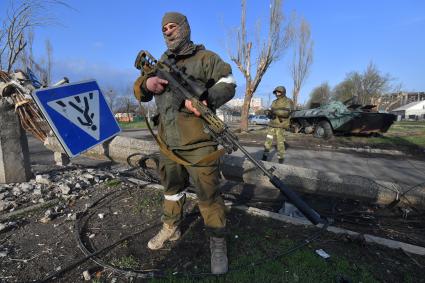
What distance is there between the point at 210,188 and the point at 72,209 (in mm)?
2017

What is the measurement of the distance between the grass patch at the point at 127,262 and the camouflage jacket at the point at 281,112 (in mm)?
5957

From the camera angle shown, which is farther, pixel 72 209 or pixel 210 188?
pixel 72 209

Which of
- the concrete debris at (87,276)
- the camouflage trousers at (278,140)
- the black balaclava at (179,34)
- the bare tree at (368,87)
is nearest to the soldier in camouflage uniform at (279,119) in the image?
the camouflage trousers at (278,140)

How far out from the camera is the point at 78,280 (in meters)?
2.20

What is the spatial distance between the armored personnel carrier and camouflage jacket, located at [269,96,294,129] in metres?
6.91

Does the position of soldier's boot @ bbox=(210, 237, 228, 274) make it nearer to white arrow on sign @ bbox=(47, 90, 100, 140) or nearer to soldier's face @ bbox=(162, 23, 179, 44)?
soldier's face @ bbox=(162, 23, 179, 44)

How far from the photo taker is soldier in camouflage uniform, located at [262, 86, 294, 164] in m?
7.61

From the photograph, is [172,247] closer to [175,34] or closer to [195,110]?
[195,110]

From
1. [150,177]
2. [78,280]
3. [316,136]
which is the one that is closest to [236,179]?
[150,177]

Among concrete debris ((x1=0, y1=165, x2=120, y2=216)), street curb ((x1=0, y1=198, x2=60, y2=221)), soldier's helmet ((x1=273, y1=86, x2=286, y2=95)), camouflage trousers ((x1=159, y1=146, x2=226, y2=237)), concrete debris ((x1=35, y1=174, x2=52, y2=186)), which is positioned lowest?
street curb ((x1=0, y1=198, x2=60, y2=221))

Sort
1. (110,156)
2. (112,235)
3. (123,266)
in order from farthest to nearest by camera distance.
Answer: (110,156) → (112,235) → (123,266)

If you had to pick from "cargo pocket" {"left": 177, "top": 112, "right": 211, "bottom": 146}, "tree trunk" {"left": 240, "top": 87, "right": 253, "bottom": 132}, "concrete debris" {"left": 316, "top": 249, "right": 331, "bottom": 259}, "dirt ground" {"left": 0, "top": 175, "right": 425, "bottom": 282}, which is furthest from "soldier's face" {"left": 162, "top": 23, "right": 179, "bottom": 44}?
"tree trunk" {"left": 240, "top": 87, "right": 253, "bottom": 132}

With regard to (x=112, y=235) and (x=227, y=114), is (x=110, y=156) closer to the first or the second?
(x=112, y=235)

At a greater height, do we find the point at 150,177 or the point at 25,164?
the point at 25,164
